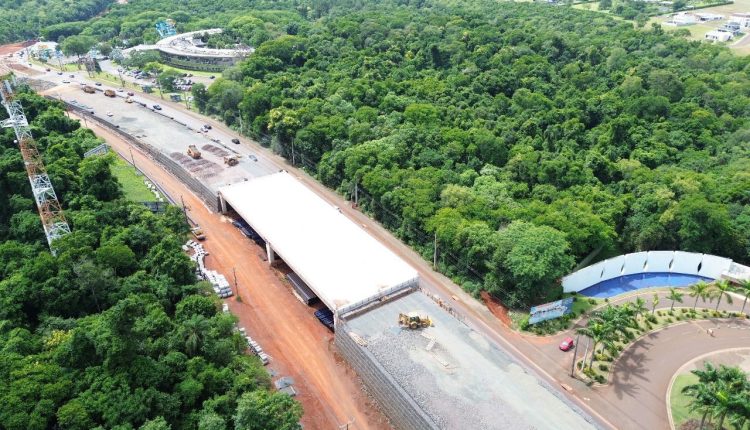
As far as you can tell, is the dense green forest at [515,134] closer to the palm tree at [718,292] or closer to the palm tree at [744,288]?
the palm tree at [744,288]

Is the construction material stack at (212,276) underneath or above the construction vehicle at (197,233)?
underneath

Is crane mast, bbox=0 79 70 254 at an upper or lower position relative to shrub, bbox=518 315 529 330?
upper

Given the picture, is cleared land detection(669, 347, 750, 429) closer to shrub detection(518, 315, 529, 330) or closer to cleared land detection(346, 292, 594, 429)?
cleared land detection(346, 292, 594, 429)

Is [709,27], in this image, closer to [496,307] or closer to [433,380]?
[496,307]

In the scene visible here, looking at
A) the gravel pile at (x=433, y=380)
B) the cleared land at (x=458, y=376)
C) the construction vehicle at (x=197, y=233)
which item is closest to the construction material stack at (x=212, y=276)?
the construction vehicle at (x=197, y=233)

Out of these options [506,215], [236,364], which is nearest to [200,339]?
[236,364]

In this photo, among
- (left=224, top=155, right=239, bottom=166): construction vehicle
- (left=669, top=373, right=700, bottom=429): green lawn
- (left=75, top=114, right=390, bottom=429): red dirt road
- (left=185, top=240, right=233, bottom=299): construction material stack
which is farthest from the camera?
(left=224, top=155, right=239, bottom=166): construction vehicle

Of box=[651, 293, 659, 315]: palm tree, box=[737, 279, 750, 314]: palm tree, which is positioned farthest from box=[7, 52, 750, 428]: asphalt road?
box=[737, 279, 750, 314]: palm tree

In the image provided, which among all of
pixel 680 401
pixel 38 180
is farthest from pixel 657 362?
pixel 38 180
